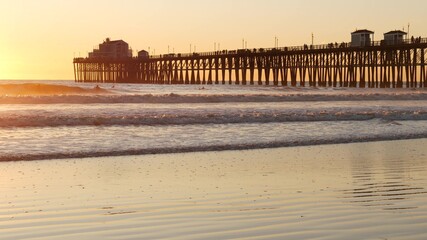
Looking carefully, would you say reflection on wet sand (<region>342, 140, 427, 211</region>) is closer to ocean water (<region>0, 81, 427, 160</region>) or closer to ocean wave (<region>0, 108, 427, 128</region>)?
ocean water (<region>0, 81, 427, 160</region>)

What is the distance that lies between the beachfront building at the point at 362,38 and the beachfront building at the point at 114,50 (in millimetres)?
57043

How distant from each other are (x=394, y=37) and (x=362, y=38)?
10.1 feet

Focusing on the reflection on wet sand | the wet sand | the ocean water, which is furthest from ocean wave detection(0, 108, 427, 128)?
the reflection on wet sand

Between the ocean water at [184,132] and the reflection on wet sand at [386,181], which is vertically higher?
the reflection on wet sand at [386,181]

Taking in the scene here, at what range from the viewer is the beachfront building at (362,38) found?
6325 centimetres

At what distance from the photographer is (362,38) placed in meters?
63.7

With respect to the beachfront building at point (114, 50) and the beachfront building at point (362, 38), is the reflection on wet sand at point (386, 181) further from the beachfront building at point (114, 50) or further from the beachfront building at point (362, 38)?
Answer: the beachfront building at point (114, 50)

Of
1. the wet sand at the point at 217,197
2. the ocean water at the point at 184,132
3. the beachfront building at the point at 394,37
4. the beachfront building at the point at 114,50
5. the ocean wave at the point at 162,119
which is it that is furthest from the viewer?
the beachfront building at the point at 114,50

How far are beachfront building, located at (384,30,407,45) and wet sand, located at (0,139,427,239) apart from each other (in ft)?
170

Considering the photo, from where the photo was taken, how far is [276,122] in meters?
21.5

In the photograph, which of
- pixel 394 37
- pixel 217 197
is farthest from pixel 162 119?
pixel 394 37

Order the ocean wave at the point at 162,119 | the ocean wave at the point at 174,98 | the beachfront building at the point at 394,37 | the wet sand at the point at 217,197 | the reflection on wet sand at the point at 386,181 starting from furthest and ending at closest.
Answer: the beachfront building at the point at 394,37
the ocean wave at the point at 174,98
the ocean wave at the point at 162,119
the reflection on wet sand at the point at 386,181
the wet sand at the point at 217,197

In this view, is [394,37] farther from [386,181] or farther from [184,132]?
[386,181]

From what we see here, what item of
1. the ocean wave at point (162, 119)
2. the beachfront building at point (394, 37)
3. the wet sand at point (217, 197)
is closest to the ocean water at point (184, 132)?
the ocean wave at point (162, 119)
